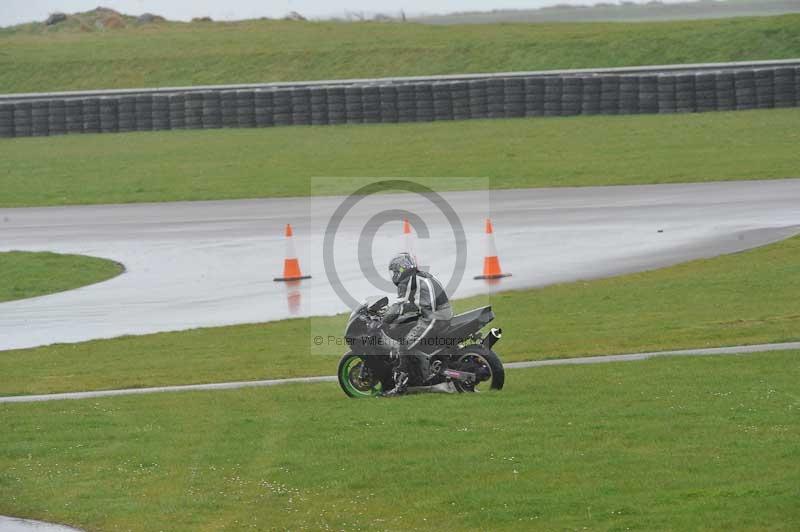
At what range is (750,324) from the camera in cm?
1638

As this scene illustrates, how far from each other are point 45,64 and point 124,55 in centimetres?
329

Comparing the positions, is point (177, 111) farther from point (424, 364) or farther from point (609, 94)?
point (424, 364)

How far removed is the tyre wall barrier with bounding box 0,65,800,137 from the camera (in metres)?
39.3

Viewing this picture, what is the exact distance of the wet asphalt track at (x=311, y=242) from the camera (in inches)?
794

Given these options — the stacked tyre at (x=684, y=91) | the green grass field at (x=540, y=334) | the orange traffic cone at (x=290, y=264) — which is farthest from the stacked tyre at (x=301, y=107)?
the green grass field at (x=540, y=334)

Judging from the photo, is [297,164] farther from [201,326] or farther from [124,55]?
[124,55]

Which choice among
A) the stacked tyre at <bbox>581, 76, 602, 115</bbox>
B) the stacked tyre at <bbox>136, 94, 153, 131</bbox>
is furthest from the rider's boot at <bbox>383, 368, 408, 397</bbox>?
the stacked tyre at <bbox>136, 94, 153, 131</bbox>

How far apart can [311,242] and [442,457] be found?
1456 cm

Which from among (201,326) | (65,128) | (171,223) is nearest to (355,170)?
(171,223)

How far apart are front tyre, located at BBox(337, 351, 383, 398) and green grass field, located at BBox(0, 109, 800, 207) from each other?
18595mm

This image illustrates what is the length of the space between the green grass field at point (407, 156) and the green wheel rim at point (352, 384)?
61.0 ft

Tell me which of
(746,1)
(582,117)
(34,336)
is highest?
(746,1)

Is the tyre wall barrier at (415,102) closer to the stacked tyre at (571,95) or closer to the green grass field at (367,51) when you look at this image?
the stacked tyre at (571,95)

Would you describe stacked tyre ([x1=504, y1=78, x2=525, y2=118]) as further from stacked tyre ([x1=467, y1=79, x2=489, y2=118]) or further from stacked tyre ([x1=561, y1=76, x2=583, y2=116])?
stacked tyre ([x1=561, y1=76, x2=583, y2=116])
